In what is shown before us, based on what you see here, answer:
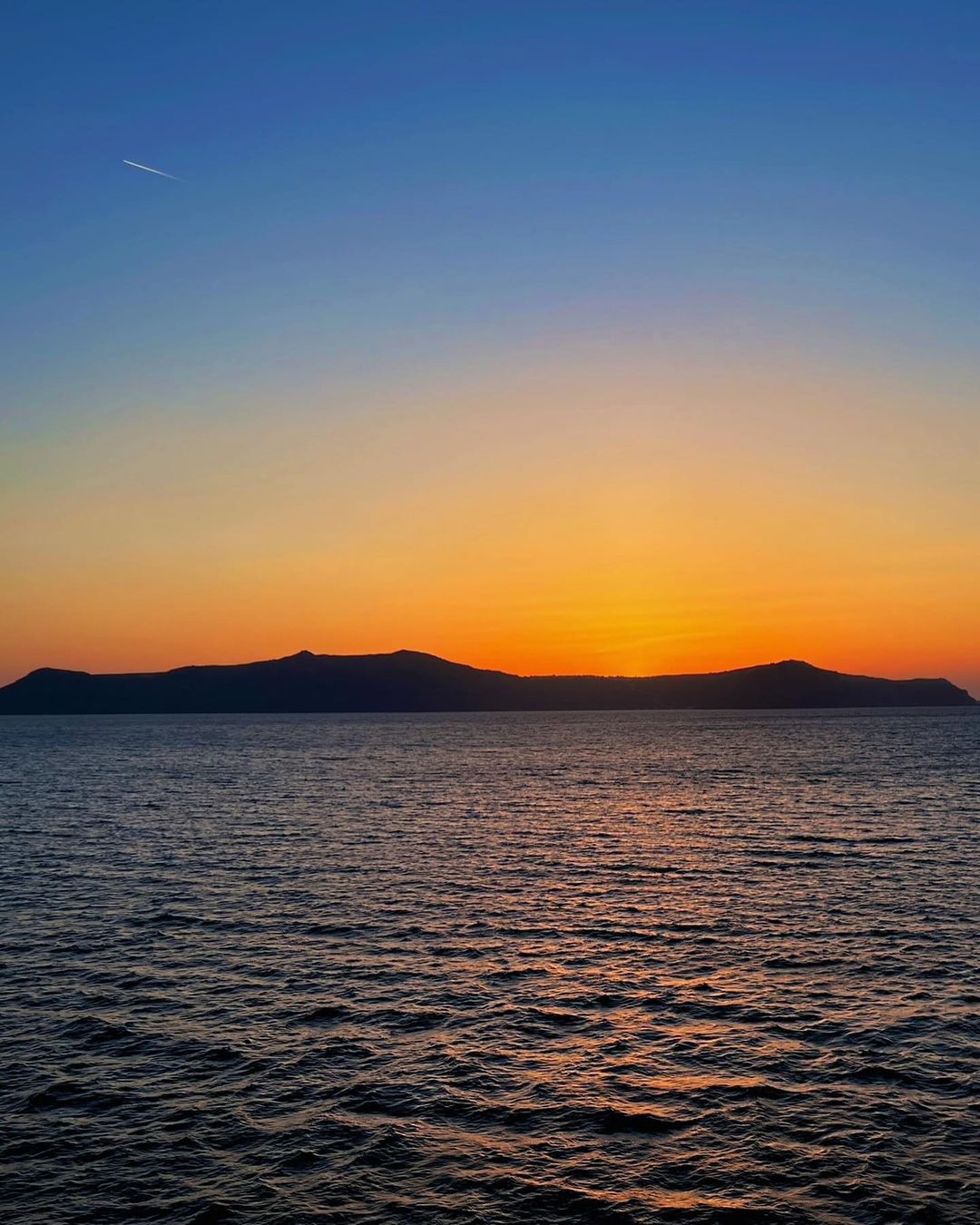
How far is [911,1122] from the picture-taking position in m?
24.3

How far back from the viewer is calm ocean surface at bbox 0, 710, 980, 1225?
21.5m

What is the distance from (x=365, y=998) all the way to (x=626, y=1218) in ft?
52.1

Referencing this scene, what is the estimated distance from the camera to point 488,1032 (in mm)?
30719

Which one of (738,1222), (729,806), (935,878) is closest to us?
(738,1222)

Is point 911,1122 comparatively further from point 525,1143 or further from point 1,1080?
point 1,1080

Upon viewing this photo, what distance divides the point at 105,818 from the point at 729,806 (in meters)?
60.7

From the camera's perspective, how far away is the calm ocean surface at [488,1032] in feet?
70.4

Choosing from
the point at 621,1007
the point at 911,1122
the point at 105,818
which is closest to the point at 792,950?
the point at 621,1007

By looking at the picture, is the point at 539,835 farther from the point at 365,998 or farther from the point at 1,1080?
the point at 1,1080

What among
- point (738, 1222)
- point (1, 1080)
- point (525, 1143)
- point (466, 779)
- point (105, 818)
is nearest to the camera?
point (738, 1222)

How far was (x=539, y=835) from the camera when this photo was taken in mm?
77938

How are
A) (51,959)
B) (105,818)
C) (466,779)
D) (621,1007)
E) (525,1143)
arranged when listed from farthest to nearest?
(466,779), (105,818), (51,959), (621,1007), (525,1143)

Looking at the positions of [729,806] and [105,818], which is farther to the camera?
[729,806]

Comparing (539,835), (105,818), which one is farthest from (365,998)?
(105,818)
